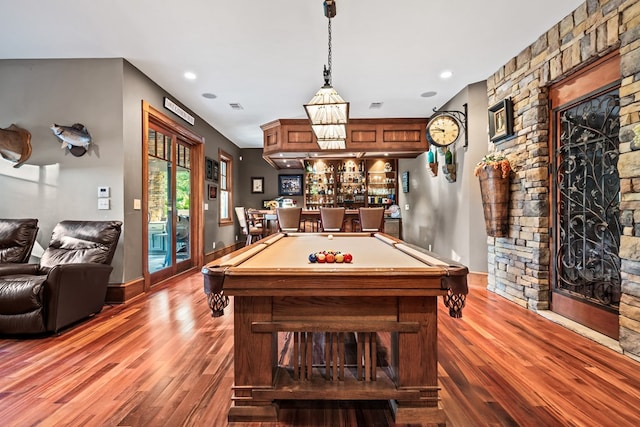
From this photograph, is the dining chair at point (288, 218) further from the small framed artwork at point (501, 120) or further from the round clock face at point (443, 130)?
the small framed artwork at point (501, 120)

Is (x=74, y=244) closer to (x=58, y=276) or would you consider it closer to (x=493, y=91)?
(x=58, y=276)

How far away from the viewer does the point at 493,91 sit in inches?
166

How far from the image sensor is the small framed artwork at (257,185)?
29.7 feet

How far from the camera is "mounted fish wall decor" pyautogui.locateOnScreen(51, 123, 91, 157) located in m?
3.55

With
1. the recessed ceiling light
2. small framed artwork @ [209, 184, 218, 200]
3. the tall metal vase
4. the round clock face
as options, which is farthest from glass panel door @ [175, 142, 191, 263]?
the tall metal vase

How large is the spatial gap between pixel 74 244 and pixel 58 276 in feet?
2.51

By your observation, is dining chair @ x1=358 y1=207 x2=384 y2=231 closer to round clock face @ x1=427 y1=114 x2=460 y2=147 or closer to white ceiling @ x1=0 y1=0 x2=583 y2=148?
round clock face @ x1=427 y1=114 x2=460 y2=147

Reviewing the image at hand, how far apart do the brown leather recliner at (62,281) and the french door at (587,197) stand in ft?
15.4

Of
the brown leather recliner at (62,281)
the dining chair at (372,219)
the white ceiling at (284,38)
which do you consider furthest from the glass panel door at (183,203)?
the dining chair at (372,219)

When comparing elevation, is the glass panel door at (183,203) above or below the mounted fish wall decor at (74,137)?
below

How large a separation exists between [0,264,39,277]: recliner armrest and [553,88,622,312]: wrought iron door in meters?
5.27

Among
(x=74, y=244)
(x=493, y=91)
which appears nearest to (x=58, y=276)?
(x=74, y=244)

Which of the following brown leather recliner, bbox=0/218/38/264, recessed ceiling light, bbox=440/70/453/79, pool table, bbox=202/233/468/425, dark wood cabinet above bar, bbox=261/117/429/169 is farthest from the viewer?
dark wood cabinet above bar, bbox=261/117/429/169

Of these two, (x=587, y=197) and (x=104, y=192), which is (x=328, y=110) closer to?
(x=587, y=197)
